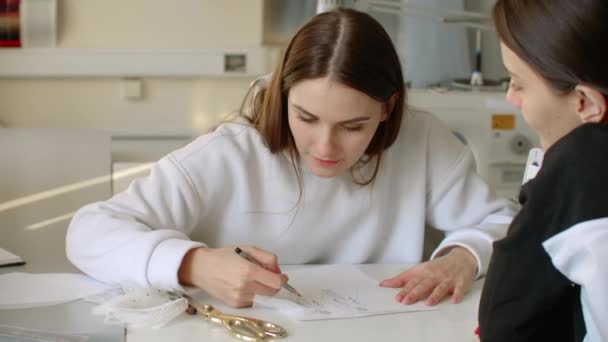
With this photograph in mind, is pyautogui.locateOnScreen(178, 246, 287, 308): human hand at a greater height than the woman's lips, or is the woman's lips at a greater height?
the woman's lips

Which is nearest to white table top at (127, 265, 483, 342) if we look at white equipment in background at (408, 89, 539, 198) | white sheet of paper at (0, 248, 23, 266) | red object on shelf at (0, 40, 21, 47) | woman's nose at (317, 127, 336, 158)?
woman's nose at (317, 127, 336, 158)

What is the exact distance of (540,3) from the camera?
0.84 m

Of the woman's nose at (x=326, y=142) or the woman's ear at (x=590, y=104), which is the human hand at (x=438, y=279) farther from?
the woman's ear at (x=590, y=104)

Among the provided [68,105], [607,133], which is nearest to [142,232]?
[607,133]

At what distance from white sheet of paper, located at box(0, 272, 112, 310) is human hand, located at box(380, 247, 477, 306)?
46 cm

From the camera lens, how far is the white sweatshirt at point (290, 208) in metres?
1.29

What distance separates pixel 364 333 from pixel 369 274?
304 mm

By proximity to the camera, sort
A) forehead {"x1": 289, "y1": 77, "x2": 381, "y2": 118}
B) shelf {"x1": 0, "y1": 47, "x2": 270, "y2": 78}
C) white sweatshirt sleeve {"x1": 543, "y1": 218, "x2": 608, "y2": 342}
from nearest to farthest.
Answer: white sweatshirt sleeve {"x1": 543, "y1": 218, "x2": 608, "y2": 342} → forehead {"x1": 289, "y1": 77, "x2": 381, "y2": 118} → shelf {"x1": 0, "y1": 47, "x2": 270, "y2": 78}

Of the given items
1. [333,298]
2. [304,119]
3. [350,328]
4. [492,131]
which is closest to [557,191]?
[350,328]

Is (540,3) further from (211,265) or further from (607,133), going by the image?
(211,265)

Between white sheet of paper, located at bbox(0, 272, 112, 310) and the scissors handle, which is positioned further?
white sheet of paper, located at bbox(0, 272, 112, 310)

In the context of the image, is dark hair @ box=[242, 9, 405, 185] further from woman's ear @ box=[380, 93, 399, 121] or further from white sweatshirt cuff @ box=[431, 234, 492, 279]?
white sweatshirt cuff @ box=[431, 234, 492, 279]

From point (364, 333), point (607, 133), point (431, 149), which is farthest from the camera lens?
point (431, 149)

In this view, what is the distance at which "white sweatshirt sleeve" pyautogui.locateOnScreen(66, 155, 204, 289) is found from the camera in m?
1.17
